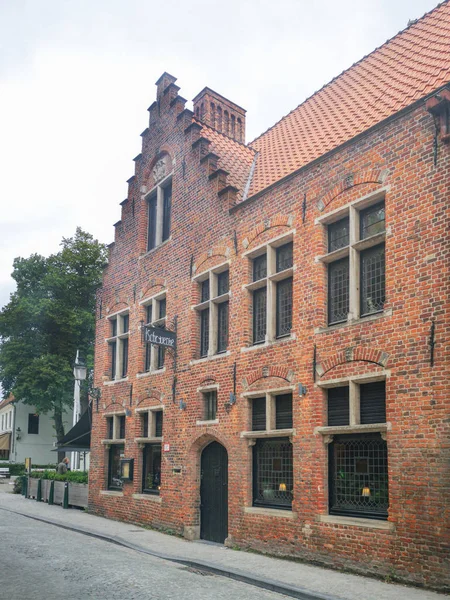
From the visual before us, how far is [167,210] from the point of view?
1869 centimetres

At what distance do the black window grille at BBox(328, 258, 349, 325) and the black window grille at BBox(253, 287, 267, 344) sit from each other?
6.82 ft

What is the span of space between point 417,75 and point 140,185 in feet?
32.2

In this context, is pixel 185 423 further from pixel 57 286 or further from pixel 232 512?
pixel 57 286

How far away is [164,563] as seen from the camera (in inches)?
467

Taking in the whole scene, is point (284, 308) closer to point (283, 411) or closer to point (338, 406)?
point (283, 411)

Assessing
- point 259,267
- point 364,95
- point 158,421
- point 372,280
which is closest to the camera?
point 372,280

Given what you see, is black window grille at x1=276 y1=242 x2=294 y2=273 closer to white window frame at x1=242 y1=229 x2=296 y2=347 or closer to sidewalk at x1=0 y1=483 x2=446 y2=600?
white window frame at x1=242 y1=229 x2=296 y2=347

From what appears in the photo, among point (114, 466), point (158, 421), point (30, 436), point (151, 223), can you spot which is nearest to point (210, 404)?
point (158, 421)

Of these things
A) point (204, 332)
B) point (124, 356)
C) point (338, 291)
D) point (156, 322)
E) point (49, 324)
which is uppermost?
point (49, 324)

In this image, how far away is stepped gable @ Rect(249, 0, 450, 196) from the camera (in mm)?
12242

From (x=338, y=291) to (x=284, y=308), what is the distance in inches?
64.0

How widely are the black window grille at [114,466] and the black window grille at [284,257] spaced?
8.81m

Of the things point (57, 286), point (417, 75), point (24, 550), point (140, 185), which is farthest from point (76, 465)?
point (417, 75)

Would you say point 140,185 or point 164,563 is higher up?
point 140,185
